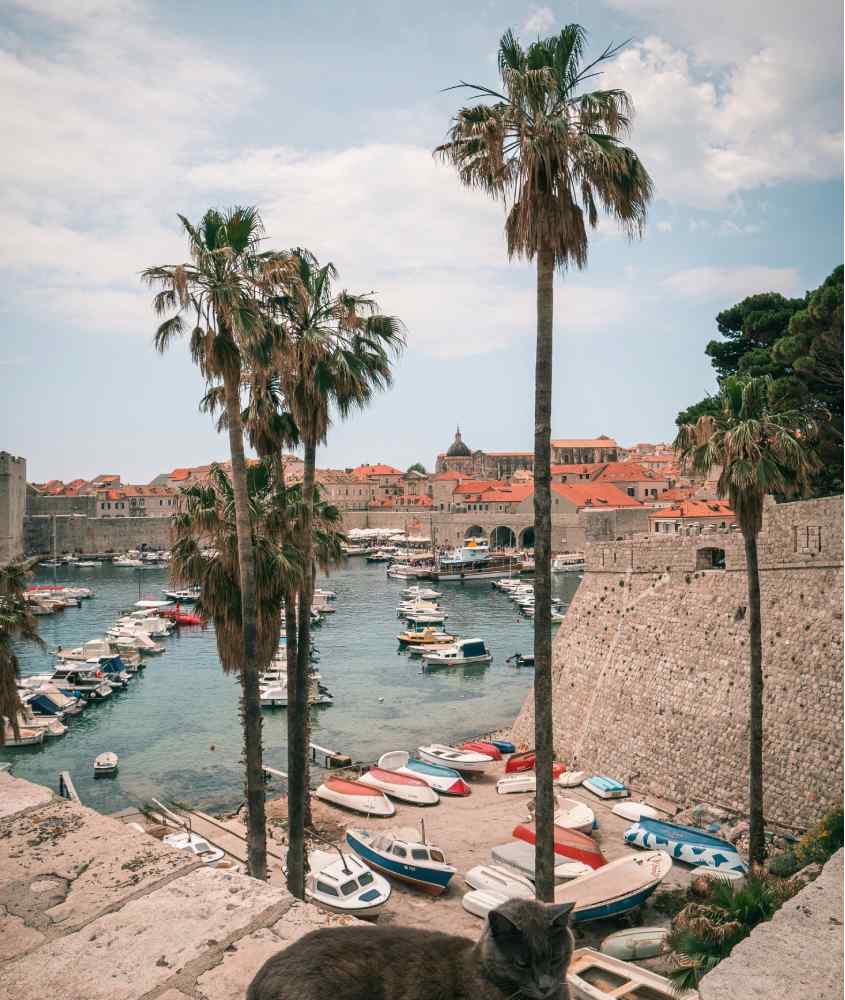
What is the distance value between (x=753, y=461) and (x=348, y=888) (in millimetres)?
9993

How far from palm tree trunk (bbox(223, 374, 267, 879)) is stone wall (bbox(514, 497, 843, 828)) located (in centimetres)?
1024

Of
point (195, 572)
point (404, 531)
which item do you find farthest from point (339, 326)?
point (404, 531)

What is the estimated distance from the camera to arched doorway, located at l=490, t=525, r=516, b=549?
100 meters

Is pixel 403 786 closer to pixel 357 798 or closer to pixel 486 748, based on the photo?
pixel 357 798

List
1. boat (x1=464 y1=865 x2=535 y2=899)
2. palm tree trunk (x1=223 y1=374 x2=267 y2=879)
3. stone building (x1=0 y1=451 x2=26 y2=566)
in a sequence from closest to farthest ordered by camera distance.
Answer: palm tree trunk (x1=223 y1=374 x2=267 y2=879)
boat (x1=464 y1=865 x2=535 y2=899)
stone building (x1=0 y1=451 x2=26 y2=566)

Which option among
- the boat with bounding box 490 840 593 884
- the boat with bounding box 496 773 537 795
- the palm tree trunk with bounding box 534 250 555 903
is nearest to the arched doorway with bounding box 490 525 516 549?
the boat with bounding box 496 773 537 795

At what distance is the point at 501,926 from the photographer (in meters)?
2.04

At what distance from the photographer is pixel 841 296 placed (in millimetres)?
21375

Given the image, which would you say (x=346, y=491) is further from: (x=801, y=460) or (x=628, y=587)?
(x=801, y=460)

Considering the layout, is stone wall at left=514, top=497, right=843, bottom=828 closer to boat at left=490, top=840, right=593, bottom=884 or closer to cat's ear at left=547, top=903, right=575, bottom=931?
boat at left=490, top=840, right=593, bottom=884

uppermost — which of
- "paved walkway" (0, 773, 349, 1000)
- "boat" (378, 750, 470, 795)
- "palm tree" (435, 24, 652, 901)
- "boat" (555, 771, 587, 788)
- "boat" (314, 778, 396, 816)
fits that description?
"palm tree" (435, 24, 652, 901)

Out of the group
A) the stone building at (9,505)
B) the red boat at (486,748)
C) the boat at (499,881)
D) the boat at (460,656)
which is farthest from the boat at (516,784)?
the stone building at (9,505)

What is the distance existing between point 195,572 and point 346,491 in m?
126

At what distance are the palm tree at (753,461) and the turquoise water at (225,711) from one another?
49.8ft
